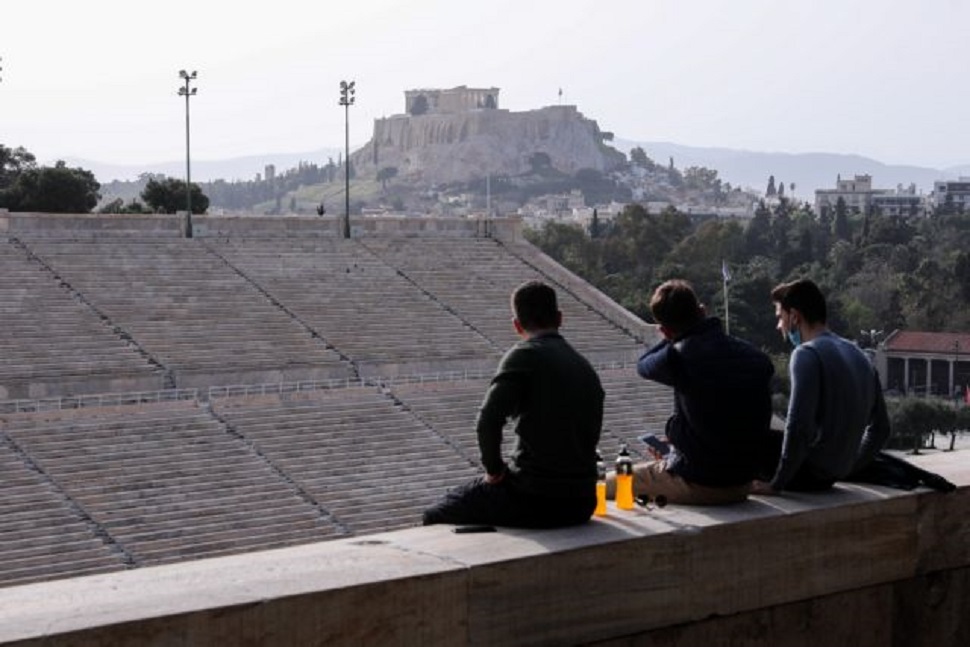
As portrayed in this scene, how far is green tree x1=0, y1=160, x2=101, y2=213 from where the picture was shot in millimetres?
41312

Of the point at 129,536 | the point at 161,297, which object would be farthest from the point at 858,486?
the point at 161,297

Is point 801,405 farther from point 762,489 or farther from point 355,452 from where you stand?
point 355,452

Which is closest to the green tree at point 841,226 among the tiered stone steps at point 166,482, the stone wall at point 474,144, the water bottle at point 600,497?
the tiered stone steps at point 166,482

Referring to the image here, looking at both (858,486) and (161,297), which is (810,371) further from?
(161,297)

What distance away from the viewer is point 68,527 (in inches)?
683

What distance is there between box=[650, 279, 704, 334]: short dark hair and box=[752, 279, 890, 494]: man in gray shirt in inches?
11.8

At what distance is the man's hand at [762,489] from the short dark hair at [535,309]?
70 cm

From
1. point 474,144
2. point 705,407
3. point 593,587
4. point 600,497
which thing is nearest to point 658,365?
point 705,407

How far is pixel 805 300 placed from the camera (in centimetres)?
488

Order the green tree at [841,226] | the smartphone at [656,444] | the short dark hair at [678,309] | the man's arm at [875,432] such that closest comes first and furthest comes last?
1. the short dark hair at [678,309]
2. the man's arm at [875,432]
3. the smartphone at [656,444]
4. the green tree at [841,226]

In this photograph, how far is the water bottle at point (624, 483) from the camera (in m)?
4.23

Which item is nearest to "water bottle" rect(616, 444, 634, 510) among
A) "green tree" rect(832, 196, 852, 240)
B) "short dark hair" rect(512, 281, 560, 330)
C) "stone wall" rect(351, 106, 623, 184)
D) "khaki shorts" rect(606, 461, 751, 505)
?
"khaki shorts" rect(606, 461, 751, 505)

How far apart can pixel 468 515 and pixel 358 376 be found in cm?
2191

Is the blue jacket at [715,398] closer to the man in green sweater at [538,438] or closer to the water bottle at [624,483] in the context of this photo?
the water bottle at [624,483]
